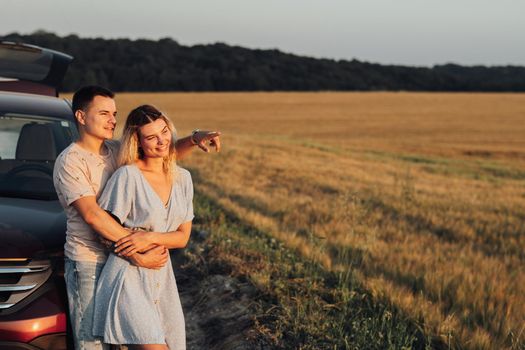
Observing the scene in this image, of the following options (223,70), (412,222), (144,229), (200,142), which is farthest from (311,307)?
(223,70)

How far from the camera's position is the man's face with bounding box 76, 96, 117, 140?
310 cm

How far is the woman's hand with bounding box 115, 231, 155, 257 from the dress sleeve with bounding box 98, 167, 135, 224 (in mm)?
96

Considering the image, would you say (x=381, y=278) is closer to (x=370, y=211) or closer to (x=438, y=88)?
(x=370, y=211)

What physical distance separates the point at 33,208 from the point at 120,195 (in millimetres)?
1037

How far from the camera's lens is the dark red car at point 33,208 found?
123 inches

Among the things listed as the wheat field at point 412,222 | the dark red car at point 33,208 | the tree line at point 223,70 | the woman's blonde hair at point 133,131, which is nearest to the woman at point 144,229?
the woman's blonde hair at point 133,131

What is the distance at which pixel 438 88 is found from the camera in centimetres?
9825

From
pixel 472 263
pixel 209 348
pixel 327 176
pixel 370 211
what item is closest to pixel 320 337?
pixel 209 348

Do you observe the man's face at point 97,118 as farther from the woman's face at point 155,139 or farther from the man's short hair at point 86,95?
the woman's face at point 155,139

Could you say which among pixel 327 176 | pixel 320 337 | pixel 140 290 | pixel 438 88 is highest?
pixel 140 290

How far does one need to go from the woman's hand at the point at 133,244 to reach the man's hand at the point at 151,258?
22 mm

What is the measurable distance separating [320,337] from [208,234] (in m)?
3.17

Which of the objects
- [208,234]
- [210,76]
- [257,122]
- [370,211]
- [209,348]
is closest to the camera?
[209,348]

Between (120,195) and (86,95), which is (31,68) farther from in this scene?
(120,195)
